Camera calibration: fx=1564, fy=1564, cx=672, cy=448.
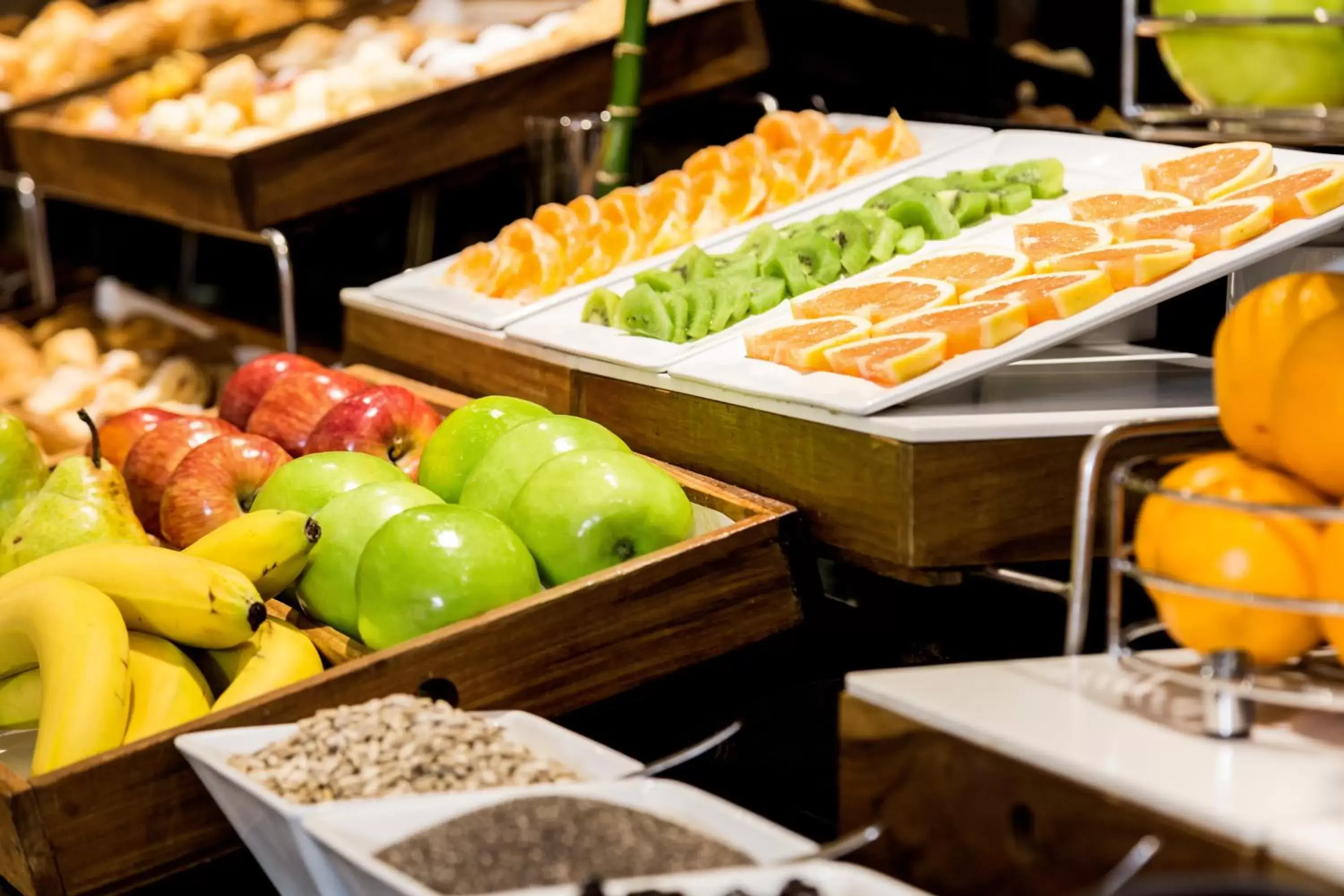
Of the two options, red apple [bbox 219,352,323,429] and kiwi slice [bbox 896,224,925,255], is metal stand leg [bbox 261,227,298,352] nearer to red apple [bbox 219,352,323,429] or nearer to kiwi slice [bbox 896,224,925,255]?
red apple [bbox 219,352,323,429]

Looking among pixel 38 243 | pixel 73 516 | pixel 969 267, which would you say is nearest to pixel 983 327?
pixel 969 267

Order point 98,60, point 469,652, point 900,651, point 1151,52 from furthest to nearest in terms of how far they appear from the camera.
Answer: point 98,60 < point 1151,52 < point 900,651 < point 469,652

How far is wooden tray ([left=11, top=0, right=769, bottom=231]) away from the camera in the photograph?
300 centimetres

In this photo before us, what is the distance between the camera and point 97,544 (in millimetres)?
1687

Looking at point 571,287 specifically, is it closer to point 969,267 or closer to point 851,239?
point 851,239

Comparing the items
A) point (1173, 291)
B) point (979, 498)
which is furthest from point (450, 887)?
point (1173, 291)

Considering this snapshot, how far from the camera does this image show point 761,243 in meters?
2.33

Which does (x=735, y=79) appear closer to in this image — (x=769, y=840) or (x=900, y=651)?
(x=900, y=651)

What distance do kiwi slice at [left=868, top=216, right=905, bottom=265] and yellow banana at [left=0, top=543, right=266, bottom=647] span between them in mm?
994

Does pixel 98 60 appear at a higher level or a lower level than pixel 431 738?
higher

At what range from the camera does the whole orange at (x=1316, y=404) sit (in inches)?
41.0

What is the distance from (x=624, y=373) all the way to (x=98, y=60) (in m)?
2.97

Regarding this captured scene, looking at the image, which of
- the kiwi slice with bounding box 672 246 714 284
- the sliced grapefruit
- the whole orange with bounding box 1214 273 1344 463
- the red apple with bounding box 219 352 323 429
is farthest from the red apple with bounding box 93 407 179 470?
the whole orange with bounding box 1214 273 1344 463

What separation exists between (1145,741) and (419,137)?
2.35 m
